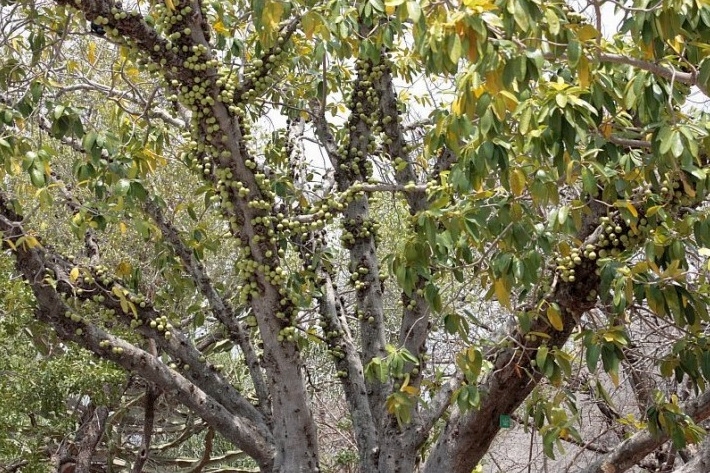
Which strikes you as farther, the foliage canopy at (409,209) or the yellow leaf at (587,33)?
the foliage canopy at (409,209)

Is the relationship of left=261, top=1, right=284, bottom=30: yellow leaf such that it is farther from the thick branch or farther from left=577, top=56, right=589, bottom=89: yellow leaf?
the thick branch

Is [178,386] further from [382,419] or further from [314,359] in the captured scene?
[314,359]

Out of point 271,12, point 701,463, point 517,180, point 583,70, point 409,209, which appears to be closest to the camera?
point 583,70

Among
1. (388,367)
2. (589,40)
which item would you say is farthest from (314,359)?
(589,40)

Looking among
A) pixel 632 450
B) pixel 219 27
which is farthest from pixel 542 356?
pixel 219 27

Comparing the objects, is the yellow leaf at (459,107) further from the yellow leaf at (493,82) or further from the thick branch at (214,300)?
the thick branch at (214,300)

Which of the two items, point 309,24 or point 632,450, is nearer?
point 309,24

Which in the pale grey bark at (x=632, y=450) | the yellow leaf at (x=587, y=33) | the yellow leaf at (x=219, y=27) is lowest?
the pale grey bark at (x=632, y=450)

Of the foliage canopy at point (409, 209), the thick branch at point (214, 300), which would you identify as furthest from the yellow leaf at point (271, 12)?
the thick branch at point (214, 300)

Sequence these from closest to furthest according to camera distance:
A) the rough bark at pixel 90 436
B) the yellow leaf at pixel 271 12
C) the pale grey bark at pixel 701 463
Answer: the yellow leaf at pixel 271 12, the pale grey bark at pixel 701 463, the rough bark at pixel 90 436

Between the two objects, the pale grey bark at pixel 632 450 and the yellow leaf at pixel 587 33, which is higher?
the yellow leaf at pixel 587 33

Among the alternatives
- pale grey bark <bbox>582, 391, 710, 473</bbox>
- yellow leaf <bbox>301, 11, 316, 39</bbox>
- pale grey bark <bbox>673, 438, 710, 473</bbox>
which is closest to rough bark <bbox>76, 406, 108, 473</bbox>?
pale grey bark <bbox>582, 391, 710, 473</bbox>

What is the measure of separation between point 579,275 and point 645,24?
49.2 inches

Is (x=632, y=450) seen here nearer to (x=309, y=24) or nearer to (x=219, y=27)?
(x=309, y=24)
